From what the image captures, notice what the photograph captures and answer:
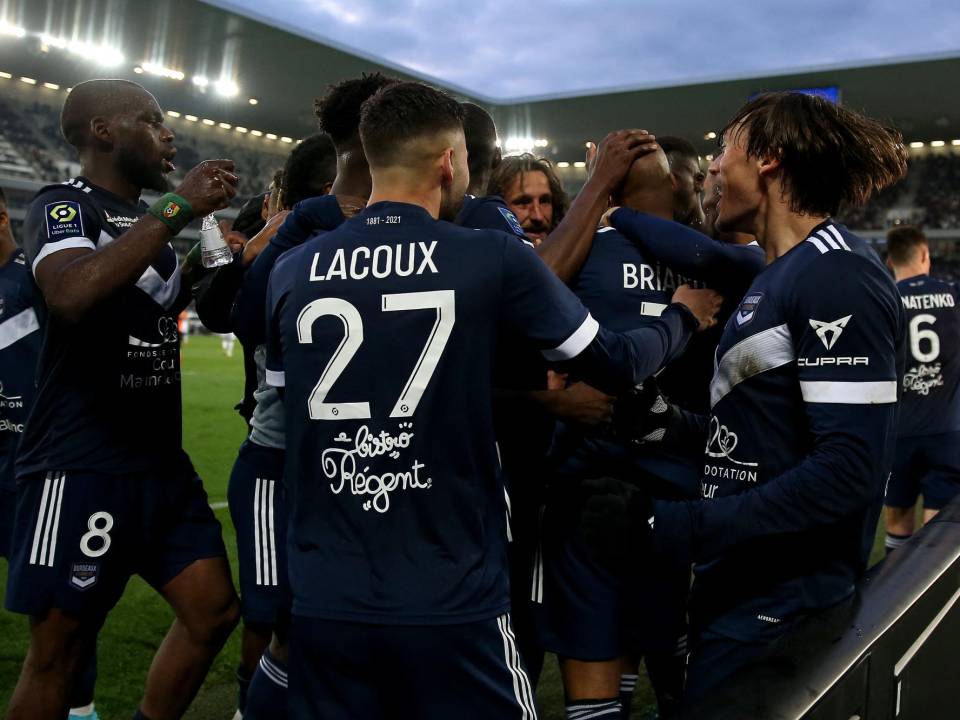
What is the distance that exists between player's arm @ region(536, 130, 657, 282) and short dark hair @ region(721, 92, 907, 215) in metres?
0.42

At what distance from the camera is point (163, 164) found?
8.95 ft

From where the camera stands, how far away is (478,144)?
2391mm

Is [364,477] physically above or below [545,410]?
below

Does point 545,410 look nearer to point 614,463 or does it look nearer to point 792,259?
point 614,463

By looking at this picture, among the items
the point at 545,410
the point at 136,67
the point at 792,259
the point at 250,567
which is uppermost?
the point at 136,67

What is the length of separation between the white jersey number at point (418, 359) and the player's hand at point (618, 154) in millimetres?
797

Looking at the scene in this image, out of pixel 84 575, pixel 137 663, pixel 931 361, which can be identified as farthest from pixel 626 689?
pixel 931 361

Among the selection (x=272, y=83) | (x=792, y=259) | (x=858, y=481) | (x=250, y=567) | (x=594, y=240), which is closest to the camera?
(x=858, y=481)

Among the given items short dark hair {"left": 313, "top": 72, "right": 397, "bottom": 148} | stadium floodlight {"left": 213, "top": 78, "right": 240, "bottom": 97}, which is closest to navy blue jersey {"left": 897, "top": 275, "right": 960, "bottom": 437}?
short dark hair {"left": 313, "top": 72, "right": 397, "bottom": 148}

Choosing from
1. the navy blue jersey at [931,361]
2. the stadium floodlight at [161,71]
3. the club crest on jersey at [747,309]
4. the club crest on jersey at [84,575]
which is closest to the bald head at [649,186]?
the club crest on jersey at [747,309]

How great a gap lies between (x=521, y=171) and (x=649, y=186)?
0.80m

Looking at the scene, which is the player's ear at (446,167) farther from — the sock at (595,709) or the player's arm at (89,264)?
the sock at (595,709)

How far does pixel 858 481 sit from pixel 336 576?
973mm

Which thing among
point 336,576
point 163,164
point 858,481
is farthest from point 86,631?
point 858,481
